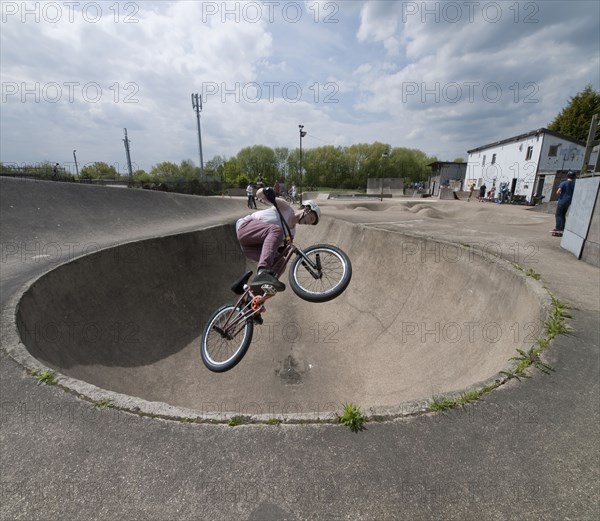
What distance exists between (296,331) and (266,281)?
7.17 meters

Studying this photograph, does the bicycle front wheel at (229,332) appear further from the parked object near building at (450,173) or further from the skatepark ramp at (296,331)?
the parked object near building at (450,173)

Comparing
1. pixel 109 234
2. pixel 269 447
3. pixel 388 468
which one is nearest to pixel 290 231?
pixel 269 447

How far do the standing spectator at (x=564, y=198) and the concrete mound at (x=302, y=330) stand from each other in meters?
5.29

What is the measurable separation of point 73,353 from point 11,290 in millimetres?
2069

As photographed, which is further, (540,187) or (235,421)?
(540,187)

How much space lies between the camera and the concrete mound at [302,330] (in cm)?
580

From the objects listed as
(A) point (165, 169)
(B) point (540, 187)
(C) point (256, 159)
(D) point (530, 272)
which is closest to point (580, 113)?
(B) point (540, 187)

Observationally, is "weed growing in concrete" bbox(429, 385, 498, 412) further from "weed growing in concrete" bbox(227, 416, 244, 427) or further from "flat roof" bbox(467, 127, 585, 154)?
"flat roof" bbox(467, 127, 585, 154)

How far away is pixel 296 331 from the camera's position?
427 inches

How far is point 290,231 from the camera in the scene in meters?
4.51

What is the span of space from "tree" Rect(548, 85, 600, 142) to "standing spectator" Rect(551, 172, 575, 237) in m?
36.5

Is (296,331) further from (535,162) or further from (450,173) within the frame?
(450,173)

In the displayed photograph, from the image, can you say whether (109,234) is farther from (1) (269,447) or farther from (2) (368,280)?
(1) (269,447)

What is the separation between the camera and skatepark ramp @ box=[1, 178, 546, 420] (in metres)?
5.55
